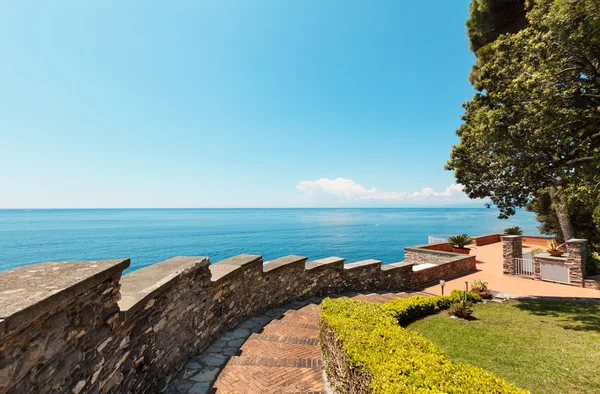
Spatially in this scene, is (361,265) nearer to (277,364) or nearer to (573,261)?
(277,364)

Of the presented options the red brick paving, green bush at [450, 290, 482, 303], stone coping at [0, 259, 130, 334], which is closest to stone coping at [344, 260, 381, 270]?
green bush at [450, 290, 482, 303]

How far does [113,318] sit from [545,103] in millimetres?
12063

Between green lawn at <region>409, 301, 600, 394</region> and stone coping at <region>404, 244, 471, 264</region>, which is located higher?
stone coping at <region>404, 244, 471, 264</region>

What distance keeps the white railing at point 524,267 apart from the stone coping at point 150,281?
1728 cm

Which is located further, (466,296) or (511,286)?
(511,286)

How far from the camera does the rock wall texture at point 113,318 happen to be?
7.68 ft

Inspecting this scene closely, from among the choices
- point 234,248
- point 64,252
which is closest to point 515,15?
point 234,248

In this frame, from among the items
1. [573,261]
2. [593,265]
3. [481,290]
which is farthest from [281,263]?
[593,265]

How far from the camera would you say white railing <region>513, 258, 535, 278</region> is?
14906 millimetres

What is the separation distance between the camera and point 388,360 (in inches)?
152

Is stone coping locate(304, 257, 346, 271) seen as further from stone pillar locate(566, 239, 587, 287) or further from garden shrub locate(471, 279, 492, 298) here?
stone pillar locate(566, 239, 587, 287)

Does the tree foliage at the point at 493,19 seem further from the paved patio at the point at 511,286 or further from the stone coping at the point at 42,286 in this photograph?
the stone coping at the point at 42,286

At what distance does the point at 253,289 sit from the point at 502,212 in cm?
1143

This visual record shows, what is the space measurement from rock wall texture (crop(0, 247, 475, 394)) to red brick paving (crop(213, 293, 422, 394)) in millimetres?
969
